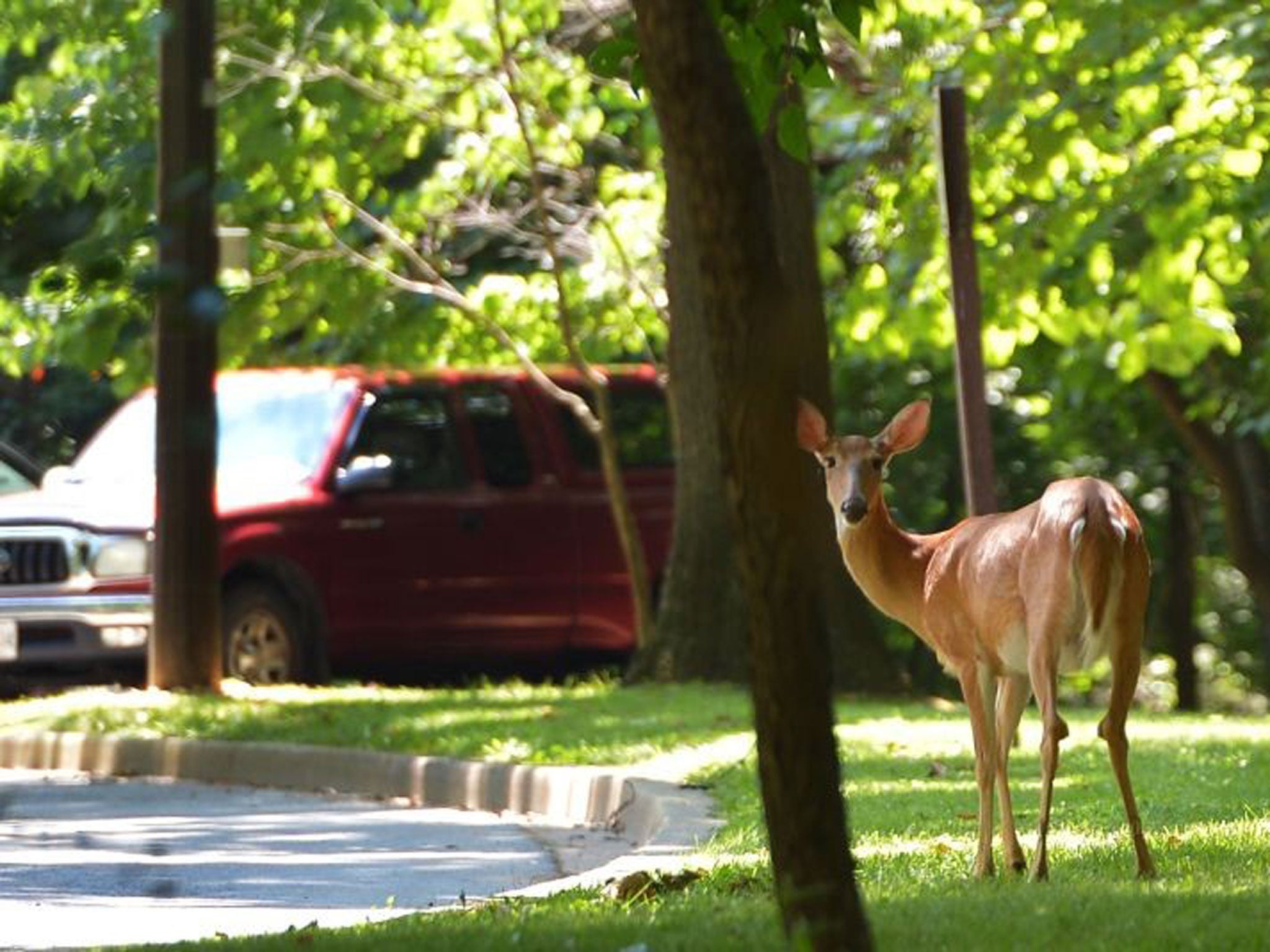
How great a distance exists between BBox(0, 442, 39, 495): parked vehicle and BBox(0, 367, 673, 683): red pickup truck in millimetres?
689

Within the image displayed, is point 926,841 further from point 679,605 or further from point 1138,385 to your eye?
point 1138,385

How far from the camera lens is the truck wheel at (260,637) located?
19.8m

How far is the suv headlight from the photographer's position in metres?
19.2

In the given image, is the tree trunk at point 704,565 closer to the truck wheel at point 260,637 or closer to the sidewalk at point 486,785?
the truck wheel at point 260,637

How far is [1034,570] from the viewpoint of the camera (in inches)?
→ 346

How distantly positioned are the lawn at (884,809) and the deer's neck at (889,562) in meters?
0.80

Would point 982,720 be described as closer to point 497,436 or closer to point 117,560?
point 117,560

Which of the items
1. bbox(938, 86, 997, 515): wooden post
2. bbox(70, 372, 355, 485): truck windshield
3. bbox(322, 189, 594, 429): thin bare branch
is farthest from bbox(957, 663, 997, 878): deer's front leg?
bbox(322, 189, 594, 429): thin bare branch

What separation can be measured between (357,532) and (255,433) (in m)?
1.08

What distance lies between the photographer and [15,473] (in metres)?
21.8

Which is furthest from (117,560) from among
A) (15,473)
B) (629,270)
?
(629,270)

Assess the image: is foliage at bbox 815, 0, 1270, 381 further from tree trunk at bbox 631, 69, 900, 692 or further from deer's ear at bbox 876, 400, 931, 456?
deer's ear at bbox 876, 400, 931, 456

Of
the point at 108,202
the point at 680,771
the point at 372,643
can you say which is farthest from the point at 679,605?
the point at 108,202

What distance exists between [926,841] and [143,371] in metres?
15.5
